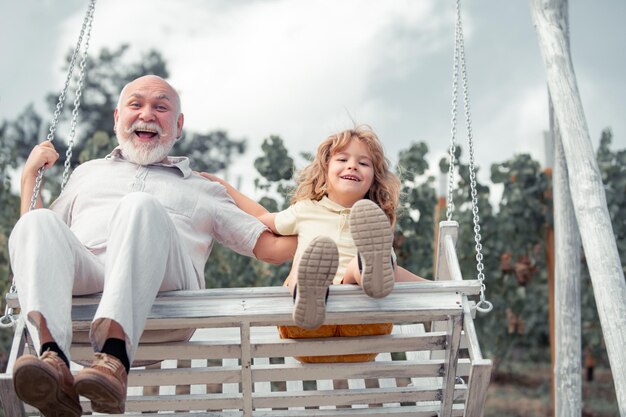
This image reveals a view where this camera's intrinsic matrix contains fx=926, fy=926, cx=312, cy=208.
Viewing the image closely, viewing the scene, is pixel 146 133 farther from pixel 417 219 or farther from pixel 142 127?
pixel 417 219

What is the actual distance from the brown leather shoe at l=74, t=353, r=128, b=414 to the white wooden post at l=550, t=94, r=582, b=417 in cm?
267

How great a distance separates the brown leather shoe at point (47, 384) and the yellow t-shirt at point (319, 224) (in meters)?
0.97

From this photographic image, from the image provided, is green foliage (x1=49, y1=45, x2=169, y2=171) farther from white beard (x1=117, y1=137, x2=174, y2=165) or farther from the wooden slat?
the wooden slat

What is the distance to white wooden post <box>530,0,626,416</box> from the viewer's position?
130 inches

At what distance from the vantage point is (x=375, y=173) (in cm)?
331

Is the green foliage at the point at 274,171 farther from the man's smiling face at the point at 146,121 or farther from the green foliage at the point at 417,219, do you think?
the man's smiling face at the point at 146,121

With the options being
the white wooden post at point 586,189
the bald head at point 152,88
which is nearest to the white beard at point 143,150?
the bald head at point 152,88

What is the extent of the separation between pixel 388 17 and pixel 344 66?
55.1 inches

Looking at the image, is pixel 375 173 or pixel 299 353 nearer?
pixel 299 353

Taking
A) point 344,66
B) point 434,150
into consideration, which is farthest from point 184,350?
point 344,66

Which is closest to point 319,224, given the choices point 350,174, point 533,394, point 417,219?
point 350,174

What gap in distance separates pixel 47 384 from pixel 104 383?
14cm

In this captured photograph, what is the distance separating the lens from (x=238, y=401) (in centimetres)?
303

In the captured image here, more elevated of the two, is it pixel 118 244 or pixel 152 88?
pixel 152 88
